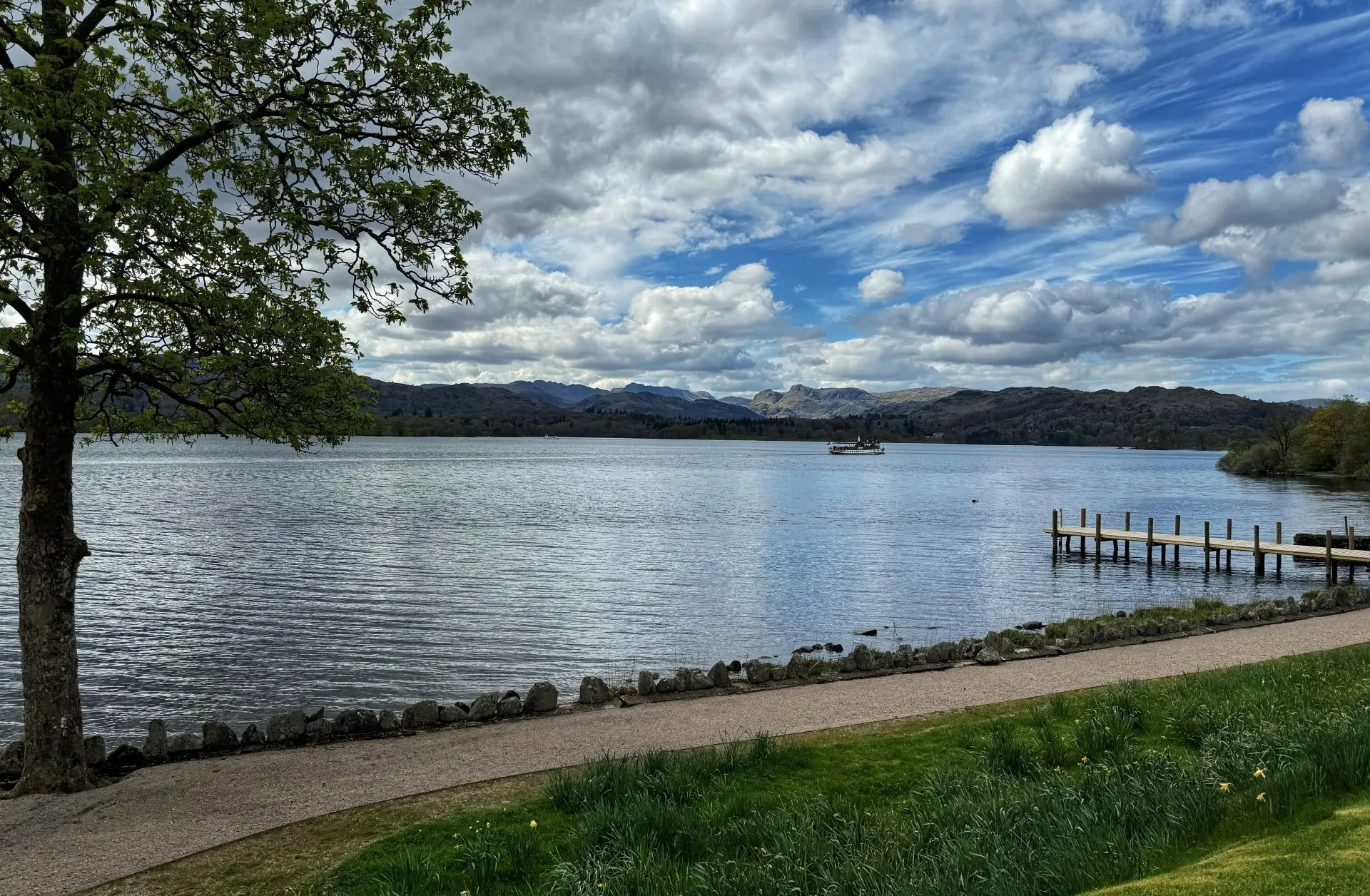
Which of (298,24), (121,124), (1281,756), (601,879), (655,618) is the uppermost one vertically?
(298,24)

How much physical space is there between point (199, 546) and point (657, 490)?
55898 millimetres

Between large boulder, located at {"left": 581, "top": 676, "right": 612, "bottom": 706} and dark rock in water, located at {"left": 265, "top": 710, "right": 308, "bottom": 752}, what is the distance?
4.61m

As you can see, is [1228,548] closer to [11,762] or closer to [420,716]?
[420,716]

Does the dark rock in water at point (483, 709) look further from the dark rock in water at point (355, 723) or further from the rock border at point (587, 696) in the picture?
the dark rock in water at point (355, 723)

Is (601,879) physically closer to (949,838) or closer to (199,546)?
(949,838)

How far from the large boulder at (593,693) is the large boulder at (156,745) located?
6465 mm

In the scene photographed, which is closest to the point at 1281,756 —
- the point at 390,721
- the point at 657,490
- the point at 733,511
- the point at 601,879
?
the point at 601,879

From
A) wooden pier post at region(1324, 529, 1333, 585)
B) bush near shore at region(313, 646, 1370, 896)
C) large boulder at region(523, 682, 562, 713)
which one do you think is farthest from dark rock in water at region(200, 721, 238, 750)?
wooden pier post at region(1324, 529, 1333, 585)

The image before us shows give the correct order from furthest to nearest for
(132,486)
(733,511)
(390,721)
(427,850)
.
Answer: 1. (132,486)
2. (733,511)
3. (390,721)
4. (427,850)

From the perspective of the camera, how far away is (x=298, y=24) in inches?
419

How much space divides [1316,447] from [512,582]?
438 ft

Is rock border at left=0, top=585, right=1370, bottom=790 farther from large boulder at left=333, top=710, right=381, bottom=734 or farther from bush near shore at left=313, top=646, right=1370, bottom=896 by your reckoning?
bush near shore at left=313, top=646, right=1370, bottom=896

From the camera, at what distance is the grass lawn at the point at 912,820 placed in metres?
6.21

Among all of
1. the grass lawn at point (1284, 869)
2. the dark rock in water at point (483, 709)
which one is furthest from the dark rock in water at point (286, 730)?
the grass lawn at point (1284, 869)
